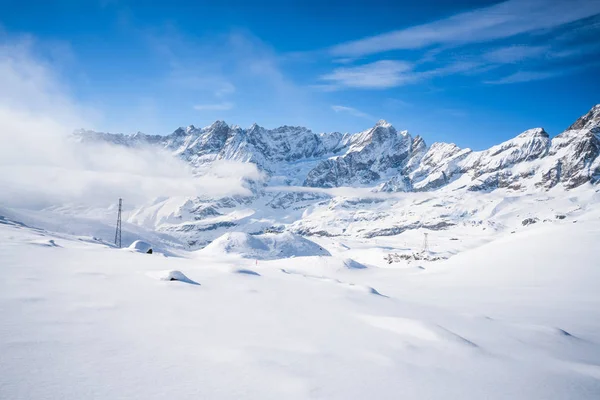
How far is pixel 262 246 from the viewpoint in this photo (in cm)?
7738

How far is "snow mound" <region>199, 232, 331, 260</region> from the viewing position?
72.8m

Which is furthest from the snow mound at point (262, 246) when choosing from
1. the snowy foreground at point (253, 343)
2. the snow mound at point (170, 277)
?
the snowy foreground at point (253, 343)

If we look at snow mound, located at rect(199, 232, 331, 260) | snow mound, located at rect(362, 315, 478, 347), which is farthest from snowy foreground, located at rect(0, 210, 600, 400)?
snow mound, located at rect(199, 232, 331, 260)

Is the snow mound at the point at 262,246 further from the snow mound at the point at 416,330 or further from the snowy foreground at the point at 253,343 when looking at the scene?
the snow mound at the point at 416,330

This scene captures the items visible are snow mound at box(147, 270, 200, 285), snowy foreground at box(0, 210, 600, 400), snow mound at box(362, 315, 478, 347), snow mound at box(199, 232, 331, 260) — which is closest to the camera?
snowy foreground at box(0, 210, 600, 400)

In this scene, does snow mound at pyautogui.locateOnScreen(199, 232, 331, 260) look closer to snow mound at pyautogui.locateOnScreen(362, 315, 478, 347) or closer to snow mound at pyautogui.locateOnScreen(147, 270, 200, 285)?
snow mound at pyautogui.locateOnScreen(147, 270, 200, 285)

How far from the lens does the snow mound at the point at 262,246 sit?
72812 mm

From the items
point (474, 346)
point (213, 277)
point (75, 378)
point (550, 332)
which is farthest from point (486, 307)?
point (75, 378)

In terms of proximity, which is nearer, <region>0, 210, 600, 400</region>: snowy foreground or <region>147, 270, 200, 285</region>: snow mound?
<region>0, 210, 600, 400</region>: snowy foreground

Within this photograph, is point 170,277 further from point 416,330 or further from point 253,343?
point 416,330

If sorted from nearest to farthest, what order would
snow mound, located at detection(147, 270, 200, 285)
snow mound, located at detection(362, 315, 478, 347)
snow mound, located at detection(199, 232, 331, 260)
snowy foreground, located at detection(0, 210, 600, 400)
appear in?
snowy foreground, located at detection(0, 210, 600, 400) < snow mound, located at detection(362, 315, 478, 347) < snow mound, located at detection(147, 270, 200, 285) < snow mound, located at detection(199, 232, 331, 260)

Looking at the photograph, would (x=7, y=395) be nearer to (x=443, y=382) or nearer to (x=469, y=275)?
(x=443, y=382)

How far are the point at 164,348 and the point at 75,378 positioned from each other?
4.49 ft

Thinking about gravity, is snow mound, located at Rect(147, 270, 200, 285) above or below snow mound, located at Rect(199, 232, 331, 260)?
above
